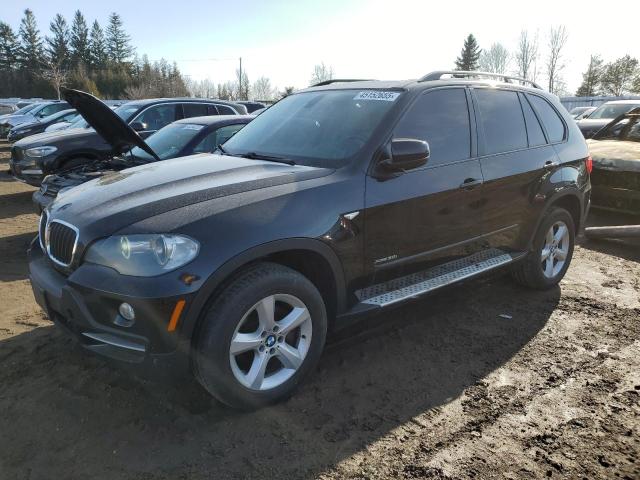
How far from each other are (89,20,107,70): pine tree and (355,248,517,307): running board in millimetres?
81437

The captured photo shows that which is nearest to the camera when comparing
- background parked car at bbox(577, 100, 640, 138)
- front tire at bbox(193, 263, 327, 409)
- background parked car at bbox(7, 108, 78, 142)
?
front tire at bbox(193, 263, 327, 409)

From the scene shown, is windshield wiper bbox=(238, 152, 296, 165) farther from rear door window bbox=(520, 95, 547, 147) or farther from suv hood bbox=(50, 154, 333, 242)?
rear door window bbox=(520, 95, 547, 147)

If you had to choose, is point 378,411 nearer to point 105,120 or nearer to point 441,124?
point 441,124

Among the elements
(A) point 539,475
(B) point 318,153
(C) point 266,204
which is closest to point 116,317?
(C) point 266,204

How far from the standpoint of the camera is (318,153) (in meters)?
3.38

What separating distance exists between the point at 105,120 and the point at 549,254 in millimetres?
4764

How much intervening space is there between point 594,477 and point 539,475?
0.86 ft

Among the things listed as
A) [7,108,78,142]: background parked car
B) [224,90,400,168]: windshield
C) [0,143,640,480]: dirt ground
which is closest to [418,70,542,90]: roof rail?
[224,90,400,168]: windshield

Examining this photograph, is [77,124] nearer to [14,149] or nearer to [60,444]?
[14,149]

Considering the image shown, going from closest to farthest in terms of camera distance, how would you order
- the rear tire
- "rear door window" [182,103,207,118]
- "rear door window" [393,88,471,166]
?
"rear door window" [393,88,471,166] → the rear tire → "rear door window" [182,103,207,118]

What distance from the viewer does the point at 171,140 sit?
6.60 m

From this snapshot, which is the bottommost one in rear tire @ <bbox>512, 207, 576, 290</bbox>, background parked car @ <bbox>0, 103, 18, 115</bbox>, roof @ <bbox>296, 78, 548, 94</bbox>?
rear tire @ <bbox>512, 207, 576, 290</bbox>

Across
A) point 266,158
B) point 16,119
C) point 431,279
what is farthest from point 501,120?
point 16,119

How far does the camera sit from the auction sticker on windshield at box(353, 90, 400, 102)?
3.50m
